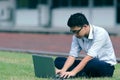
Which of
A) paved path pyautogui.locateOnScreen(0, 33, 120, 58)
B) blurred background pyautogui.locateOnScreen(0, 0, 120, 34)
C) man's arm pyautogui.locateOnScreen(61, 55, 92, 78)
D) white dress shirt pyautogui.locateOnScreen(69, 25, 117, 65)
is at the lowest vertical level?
blurred background pyautogui.locateOnScreen(0, 0, 120, 34)

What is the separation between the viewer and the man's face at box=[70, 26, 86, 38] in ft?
29.0

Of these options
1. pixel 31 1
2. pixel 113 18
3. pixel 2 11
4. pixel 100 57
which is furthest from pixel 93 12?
pixel 100 57

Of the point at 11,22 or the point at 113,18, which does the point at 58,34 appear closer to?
the point at 113,18

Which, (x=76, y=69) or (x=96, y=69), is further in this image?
(x=96, y=69)

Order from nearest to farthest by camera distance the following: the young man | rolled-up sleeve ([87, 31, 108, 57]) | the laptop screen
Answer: the laptop screen
the young man
rolled-up sleeve ([87, 31, 108, 57])

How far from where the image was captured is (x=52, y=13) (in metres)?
35.3

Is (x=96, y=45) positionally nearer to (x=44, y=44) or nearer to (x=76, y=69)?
(x=76, y=69)

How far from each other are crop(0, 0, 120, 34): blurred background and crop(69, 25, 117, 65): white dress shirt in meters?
19.6

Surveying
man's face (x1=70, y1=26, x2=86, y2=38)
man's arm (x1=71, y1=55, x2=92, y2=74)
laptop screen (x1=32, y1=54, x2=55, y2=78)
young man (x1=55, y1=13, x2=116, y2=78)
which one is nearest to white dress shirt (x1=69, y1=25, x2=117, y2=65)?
young man (x1=55, y1=13, x2=116, y2=78)

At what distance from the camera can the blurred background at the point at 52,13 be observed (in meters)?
31.4

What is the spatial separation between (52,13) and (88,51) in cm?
2637

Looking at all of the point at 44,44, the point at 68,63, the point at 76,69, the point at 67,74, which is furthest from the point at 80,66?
the point at 44,44

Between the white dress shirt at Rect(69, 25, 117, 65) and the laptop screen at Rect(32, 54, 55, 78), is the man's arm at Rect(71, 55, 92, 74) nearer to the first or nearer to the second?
the white dress shirt at Rect(69, 25, 117, 65)

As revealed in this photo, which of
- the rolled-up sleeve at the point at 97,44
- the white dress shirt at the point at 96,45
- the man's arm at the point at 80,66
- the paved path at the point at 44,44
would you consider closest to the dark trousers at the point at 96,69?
the white dress shirt at the point at 96,45
